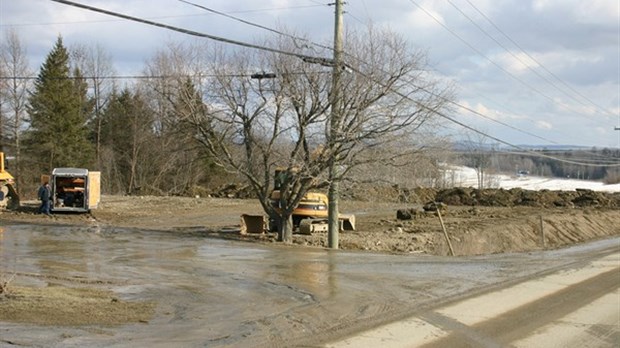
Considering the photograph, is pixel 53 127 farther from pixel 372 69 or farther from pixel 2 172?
pixel 372 69

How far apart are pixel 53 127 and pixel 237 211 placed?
26.1 meters

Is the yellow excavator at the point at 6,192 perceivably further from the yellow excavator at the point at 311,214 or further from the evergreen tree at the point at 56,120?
the evergreen tree at the point at 56,120

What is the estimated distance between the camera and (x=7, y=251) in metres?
18.1

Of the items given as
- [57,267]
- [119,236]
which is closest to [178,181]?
[119,236]

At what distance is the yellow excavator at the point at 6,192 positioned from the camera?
32406 millimetres

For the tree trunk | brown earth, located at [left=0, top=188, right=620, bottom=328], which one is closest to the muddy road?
brown earth, located at [left=0, top=188, right=620, bottom=328]

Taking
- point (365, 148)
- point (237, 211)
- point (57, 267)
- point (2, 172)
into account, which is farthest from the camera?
point (237, 211)

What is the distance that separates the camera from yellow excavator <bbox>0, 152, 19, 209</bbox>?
32406mm

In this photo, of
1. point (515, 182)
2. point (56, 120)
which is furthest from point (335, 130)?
point (515, 182)

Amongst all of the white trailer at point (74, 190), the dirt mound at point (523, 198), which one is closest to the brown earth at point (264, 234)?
the white trailer at point (74, 190)

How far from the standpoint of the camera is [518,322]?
31.7ft

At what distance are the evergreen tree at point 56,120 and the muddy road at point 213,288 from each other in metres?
39.6

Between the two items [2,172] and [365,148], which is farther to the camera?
[2,172]

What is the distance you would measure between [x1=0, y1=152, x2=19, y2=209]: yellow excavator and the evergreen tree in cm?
2567
